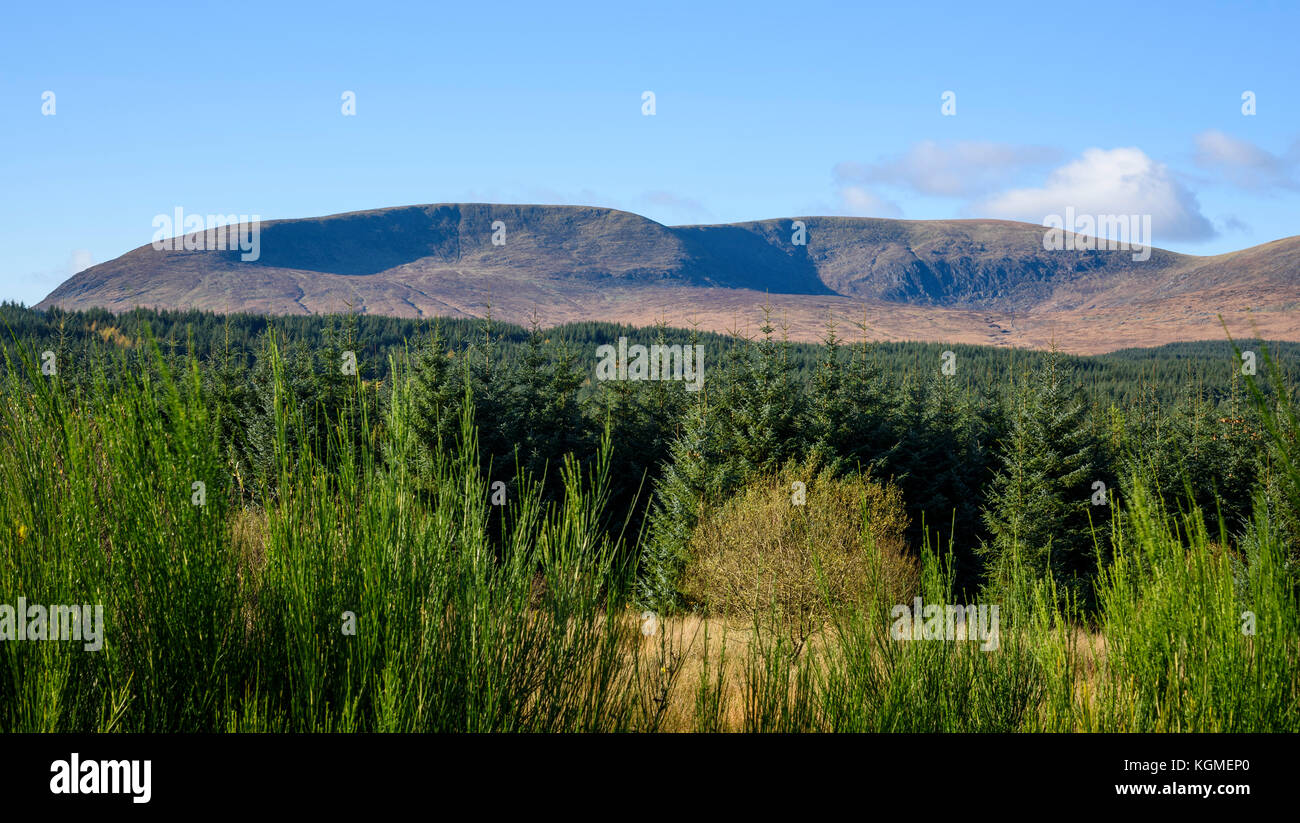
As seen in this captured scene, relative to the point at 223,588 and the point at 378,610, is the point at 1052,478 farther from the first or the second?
the point at 223,588

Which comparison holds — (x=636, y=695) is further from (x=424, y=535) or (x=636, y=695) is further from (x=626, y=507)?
(x=626, y=507)

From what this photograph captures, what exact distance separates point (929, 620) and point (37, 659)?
3.56m

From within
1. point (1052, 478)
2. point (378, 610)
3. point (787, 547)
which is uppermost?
point (378, 610)

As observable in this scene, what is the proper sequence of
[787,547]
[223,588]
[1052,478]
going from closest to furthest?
[223,588] → [787,547] → [1052,478]

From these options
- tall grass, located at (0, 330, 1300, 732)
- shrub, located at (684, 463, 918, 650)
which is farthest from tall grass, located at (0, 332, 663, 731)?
shrub, located at (684, 463, 918, 650)

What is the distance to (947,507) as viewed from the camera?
4234 cm

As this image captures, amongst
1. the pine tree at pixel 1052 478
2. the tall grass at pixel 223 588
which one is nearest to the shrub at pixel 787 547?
the pine tree at pixel 1052 478

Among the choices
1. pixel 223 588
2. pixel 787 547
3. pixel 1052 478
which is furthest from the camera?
A: pixel 1052 478

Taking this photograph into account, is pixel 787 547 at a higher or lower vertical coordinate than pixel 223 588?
lower

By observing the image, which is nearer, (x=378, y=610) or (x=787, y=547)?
(x=378, y=610)

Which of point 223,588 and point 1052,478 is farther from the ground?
point 223,588

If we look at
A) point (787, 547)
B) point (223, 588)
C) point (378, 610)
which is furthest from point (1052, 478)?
point (223, 588)
